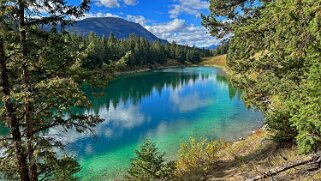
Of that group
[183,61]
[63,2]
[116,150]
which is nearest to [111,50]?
[183,61]

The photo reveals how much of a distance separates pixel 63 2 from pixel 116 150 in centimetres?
1862

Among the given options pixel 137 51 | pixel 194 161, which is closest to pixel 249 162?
pixel 194 161

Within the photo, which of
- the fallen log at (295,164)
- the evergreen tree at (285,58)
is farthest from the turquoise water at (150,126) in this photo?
the fallen log at (295,164)

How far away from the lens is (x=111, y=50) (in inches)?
3885

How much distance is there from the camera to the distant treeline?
94188mm

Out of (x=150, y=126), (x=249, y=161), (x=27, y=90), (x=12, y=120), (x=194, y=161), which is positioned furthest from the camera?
(x=150, y=126)

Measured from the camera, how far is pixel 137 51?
4412 inches

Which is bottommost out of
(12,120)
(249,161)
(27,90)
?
(249,161)

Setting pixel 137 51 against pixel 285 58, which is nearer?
pixel 285 58

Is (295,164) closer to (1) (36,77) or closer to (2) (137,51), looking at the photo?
(1) (36,77)

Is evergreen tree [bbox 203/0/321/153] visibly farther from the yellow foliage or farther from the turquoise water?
the turquoise water

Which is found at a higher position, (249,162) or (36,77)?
(36,77)

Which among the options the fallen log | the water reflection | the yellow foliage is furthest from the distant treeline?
the fallen log

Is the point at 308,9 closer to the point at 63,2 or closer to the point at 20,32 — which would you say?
the point at 63,2
